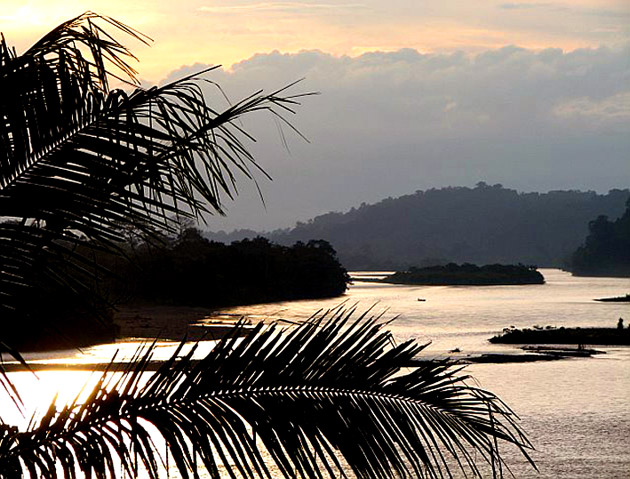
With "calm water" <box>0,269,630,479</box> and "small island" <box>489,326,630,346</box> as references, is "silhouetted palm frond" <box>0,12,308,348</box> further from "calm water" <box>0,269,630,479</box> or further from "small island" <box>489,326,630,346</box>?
"small island" <box>489,326,630,346</box>

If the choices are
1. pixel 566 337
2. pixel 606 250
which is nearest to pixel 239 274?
pixel 566 337

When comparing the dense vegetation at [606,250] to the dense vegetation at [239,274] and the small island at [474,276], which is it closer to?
the small island at [474,276]

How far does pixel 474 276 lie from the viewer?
158875 millimetres

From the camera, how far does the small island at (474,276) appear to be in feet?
511

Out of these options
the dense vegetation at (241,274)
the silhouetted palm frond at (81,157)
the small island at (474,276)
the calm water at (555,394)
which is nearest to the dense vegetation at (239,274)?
the dense vegetation at (241,274)

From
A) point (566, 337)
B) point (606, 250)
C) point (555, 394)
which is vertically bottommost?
point (555, 394)

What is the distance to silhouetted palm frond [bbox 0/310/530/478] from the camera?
10.2ft

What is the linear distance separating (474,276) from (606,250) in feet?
89.9

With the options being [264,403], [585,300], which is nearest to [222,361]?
[264,403]

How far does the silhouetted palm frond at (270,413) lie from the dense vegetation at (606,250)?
165 meters

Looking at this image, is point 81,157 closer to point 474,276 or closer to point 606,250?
point 474,276

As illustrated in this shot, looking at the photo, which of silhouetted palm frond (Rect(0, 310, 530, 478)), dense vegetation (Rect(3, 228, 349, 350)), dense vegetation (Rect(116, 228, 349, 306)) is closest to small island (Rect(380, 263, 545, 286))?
dense vegetation (Rect(116, 228, 349, 306))

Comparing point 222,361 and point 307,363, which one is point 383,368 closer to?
point 307,363

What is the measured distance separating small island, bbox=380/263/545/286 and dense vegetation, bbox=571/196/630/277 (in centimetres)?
1472
